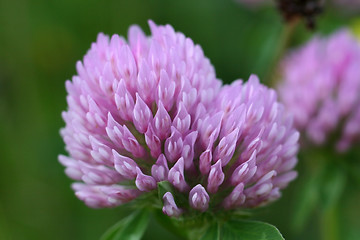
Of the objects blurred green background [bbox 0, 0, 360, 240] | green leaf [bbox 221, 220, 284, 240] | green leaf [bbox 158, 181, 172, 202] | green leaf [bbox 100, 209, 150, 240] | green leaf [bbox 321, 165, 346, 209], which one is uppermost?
blurred green background [bbox 0, 0, 360, 240]

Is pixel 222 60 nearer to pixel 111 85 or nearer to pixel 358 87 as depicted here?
pixel 358 87

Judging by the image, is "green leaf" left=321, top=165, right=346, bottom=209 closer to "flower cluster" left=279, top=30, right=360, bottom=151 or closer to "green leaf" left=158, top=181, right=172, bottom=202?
"flower cluster" left=279, top=30, right=360, bottom=151

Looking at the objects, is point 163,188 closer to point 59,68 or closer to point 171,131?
point 171,131

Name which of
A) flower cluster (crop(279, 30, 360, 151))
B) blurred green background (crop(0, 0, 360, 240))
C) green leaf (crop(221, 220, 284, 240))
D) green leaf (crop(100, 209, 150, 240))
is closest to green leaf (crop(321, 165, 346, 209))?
flower cluster (crop(279, 30, 360, 151))

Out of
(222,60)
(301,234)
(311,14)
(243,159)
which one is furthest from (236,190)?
(222,60)

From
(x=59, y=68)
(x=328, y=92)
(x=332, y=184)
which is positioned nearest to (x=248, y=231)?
(x=332, y=184)

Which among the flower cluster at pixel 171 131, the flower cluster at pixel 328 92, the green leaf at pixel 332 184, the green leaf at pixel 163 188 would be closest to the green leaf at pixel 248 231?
the flower cluster at pixel 171 131

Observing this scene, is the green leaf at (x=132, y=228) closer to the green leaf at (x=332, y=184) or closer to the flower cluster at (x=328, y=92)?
the green leaf at (x=332, y=184)
